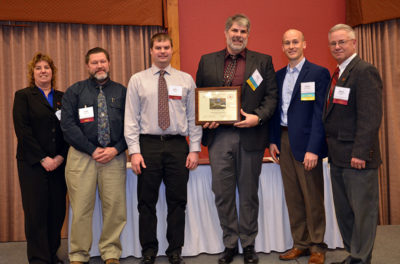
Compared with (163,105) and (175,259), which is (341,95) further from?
(175,259)

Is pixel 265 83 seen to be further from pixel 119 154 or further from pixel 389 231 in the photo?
pixel 389 231

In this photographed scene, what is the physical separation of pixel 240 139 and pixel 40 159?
158 cm

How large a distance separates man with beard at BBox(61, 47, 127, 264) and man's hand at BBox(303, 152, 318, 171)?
1.43 meters

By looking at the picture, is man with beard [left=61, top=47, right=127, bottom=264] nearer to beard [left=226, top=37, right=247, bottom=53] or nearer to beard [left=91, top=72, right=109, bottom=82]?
beard [left=91, top=72, right=109, bottom=82]

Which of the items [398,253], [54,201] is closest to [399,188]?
[398,253]

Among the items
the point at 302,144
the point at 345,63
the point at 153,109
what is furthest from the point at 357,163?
the point at 153,109

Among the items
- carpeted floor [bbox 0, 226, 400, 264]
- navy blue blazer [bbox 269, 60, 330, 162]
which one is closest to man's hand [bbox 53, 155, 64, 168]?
carpeted floor [bbox 0, 226, 400, 264]

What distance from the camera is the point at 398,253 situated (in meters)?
3.05

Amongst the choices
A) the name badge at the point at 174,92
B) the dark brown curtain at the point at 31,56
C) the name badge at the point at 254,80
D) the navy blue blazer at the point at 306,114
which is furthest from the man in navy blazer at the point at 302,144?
the dark brown curtain at the point at 31,56

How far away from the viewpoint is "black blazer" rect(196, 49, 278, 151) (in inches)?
108

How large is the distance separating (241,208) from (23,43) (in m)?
3.04

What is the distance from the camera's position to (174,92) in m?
2.76

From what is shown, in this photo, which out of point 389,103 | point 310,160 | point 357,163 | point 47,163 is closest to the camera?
point 357,163

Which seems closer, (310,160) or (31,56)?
(310,160)
